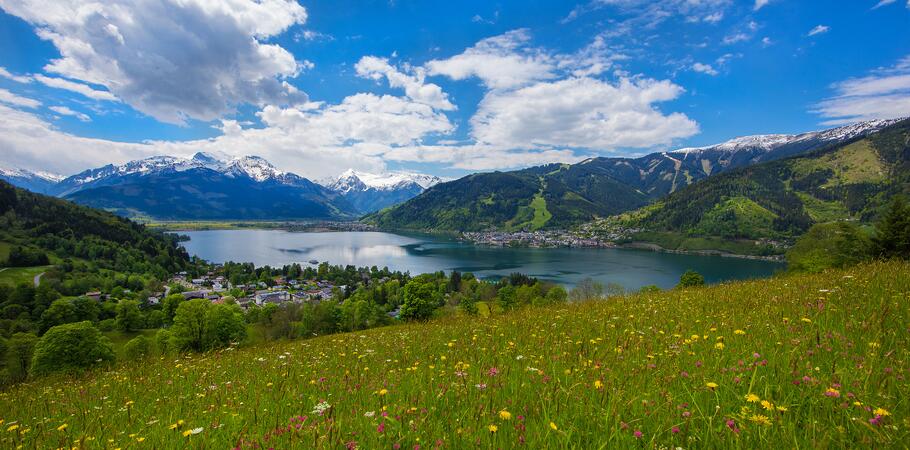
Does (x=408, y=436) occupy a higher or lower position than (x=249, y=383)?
higher

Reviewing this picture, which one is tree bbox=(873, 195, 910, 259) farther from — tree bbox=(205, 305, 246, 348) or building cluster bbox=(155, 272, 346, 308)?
building cluster bbox=(155, 272, 346, 308)

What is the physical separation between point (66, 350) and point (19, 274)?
10881 cm

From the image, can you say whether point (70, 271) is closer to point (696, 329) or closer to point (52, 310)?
point (52, 310)

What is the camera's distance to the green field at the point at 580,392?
2627mm

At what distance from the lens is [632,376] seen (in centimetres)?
393

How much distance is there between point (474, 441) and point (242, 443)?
190cm

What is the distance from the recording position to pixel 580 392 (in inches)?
143

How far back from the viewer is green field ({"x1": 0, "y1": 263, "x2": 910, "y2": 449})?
8.62 feet

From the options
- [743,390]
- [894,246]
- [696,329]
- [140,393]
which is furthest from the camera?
[894,246]

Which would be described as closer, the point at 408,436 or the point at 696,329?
the point at 408,436

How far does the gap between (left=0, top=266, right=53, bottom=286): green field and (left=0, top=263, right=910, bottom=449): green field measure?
140592 millimetres

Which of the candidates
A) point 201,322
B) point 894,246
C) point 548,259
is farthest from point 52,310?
point 548,259

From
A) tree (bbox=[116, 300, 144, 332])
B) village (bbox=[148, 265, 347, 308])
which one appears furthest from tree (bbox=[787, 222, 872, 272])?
tree (bbox=[116, 300, 144, 332])

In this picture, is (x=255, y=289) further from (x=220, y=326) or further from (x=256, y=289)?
(x=220, y=326)
